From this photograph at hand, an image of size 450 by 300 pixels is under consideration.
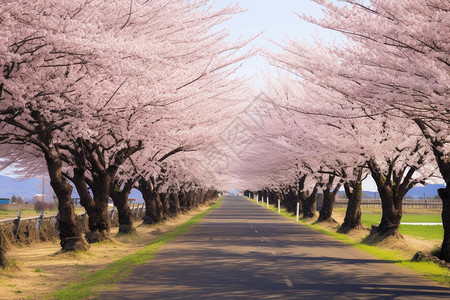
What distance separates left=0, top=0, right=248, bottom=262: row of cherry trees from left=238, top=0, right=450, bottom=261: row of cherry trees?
3.27 metres

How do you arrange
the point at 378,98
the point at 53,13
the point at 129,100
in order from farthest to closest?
the point at 129,100
the point at 378,98
the point at 53,13

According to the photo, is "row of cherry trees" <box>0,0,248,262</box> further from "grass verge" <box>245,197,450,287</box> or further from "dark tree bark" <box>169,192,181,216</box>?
"dark tree bark" <box>169,192,181,216</box>

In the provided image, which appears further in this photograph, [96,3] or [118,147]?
[118,147]

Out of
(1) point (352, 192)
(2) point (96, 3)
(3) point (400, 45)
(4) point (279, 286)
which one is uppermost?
(2) point (96, 3)

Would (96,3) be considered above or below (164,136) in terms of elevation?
above

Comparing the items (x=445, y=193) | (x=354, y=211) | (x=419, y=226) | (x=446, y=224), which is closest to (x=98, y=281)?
(x=446, y=224)

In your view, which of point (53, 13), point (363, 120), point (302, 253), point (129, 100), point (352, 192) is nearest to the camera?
point (53, 13)

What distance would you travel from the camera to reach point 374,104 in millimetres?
14555

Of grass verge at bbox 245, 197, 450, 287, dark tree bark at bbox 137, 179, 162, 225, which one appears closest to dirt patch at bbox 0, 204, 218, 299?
grass verge at bbox 245, 197, 450, 287

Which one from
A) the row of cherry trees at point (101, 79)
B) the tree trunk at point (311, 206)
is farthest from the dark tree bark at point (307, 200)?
the row of cherry trees at point (101, 79)

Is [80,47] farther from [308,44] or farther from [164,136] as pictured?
[308,44]

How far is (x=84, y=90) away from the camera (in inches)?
614

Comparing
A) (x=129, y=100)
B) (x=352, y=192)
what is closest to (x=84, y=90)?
(x=129, y=100)

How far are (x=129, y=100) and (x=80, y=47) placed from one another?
570 cm
